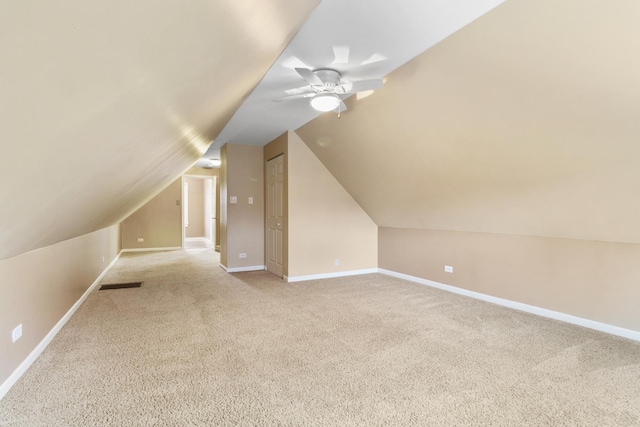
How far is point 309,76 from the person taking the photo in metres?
2.65

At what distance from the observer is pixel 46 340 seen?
107 inches

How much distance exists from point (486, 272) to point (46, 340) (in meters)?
4.62

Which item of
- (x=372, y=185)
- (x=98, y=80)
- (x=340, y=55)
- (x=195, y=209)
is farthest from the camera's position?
(x=195, y=209)

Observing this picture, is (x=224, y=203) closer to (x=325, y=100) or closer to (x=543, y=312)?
(x=325, y=100)

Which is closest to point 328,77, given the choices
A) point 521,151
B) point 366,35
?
point 366,35

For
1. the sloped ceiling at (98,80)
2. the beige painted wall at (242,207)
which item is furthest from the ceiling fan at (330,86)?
the beige painted wall at (242,207)

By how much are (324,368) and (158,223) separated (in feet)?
27.1

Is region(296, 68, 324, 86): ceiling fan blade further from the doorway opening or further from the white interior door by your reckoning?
the doorway opening

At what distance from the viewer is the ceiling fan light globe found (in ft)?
9.64

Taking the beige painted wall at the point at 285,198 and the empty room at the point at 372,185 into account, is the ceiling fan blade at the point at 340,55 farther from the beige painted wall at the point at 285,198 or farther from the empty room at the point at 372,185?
the beige painted wall at the point at 285,198

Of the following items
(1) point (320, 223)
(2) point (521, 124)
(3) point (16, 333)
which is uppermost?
(2) point (521, 124)

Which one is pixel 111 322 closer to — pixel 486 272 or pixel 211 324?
pixel 211 324

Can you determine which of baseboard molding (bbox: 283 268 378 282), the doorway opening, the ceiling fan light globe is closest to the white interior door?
baseboard molding (bbox: 283 268 378 282)

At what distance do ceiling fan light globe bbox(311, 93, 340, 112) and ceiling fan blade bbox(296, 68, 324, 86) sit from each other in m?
0.12
